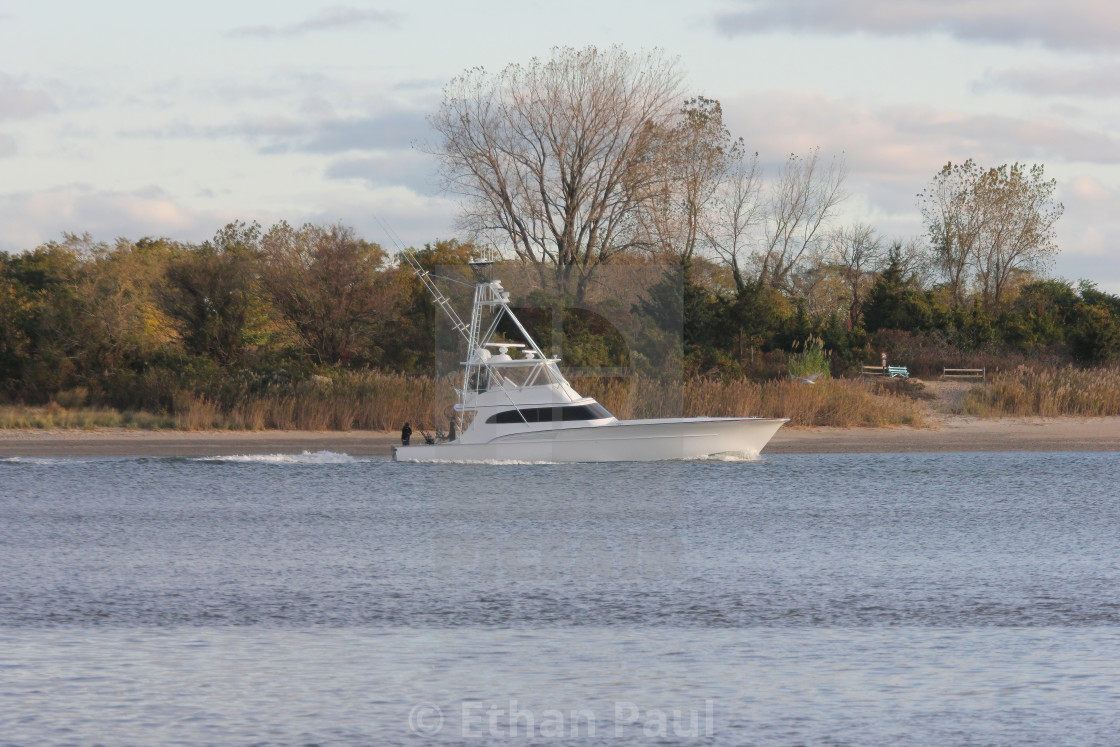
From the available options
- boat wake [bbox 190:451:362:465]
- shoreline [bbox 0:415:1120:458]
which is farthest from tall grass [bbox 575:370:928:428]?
boat wake [bbox 190:451:362:465]

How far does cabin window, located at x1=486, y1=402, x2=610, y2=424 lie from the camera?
27250mm

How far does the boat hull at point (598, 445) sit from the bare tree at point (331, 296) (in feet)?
54.3

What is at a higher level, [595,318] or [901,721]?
[595,318]

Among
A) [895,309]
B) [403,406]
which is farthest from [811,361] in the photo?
[403,406]

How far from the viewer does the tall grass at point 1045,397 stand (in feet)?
127

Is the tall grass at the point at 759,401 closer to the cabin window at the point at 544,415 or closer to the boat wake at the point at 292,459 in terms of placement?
the boat wake at the point at 292,459

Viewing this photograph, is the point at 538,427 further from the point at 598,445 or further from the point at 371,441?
the point at 371,441

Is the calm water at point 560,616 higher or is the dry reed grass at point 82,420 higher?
the dry reed grass at point 82,420

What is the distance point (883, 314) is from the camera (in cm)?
5191

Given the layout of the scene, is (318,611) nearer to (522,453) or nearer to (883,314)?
(522,453)

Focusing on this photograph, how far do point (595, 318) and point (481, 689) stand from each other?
32473 millimetres

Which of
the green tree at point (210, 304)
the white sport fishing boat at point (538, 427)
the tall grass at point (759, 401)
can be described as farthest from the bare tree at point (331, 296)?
the white sport fishing boat at point (538, 427)

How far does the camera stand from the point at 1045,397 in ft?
128

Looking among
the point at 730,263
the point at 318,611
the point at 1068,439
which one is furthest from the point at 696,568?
the point at 730,263
